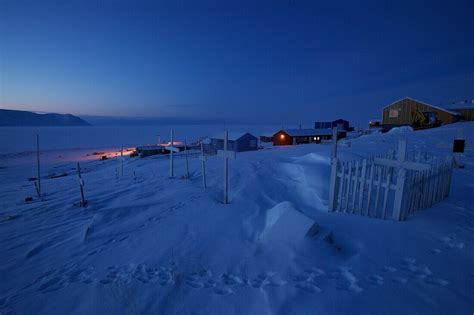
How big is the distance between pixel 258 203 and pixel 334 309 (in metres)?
4.88

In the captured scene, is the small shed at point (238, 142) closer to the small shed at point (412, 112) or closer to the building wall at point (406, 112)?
the building wall at point (406, 112)

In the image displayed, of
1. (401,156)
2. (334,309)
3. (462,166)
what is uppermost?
(401,156)

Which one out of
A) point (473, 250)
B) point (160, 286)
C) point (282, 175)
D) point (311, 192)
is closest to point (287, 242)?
point (160, 286)

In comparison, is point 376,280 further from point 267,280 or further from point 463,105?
point 463,105

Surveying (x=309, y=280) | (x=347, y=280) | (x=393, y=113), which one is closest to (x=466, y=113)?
(x=393, y=113)

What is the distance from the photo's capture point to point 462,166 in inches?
460

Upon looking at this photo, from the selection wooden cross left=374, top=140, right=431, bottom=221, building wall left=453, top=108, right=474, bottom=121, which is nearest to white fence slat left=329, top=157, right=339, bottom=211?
wooden cross left=374, top=140, right=431, bottom=221

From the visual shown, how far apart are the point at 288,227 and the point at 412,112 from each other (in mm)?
41911

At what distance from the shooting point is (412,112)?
36.0m

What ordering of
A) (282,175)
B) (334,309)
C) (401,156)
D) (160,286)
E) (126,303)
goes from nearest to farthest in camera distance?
(334,309)
(126,303)
(160,286)
(401,156)
(282,175)

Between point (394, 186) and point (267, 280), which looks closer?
point (267, 280)

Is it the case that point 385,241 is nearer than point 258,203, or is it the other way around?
point 385,241

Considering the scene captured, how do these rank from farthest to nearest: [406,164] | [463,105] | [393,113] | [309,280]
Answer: [463,105] → [393,113] → [406,164] → [309,280]

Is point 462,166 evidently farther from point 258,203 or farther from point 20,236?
point 20,236
